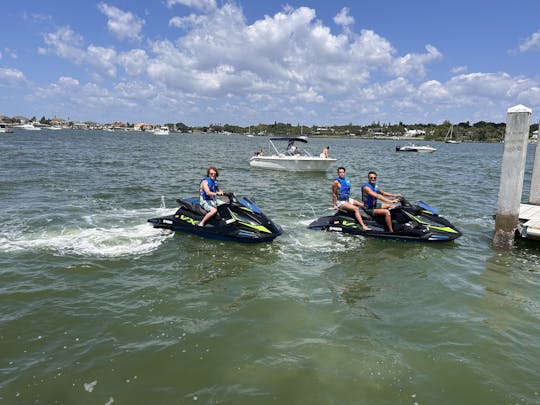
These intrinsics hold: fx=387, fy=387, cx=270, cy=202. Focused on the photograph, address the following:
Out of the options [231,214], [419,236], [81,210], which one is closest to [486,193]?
[419,236]

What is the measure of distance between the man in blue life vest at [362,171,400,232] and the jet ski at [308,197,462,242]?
0.12 m

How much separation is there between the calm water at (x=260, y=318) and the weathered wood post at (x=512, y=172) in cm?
54

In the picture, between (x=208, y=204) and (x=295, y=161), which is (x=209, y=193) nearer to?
(x=208, y=204)

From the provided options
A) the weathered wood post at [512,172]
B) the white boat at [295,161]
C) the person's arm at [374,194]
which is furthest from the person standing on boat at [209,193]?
the white boat at [295,161]

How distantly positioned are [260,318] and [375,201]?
208 inches

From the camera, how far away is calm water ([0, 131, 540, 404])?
415cm

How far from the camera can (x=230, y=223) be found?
8.88 meters

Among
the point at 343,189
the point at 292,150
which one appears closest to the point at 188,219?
the point at 343,189

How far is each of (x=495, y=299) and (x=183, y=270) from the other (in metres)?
5.47

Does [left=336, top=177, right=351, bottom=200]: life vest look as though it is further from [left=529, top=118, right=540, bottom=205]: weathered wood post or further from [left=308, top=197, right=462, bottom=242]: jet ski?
[left=529, top=118, right=540, bottom=205]: weathered wood post

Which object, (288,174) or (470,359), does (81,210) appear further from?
(288,174)

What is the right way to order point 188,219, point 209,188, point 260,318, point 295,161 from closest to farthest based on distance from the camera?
point 260,318 < point 209,188 < point 188,219 < point 295,161

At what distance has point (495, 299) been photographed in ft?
20.9

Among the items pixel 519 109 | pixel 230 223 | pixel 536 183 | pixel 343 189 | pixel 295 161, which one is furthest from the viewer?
pixel 295 161
